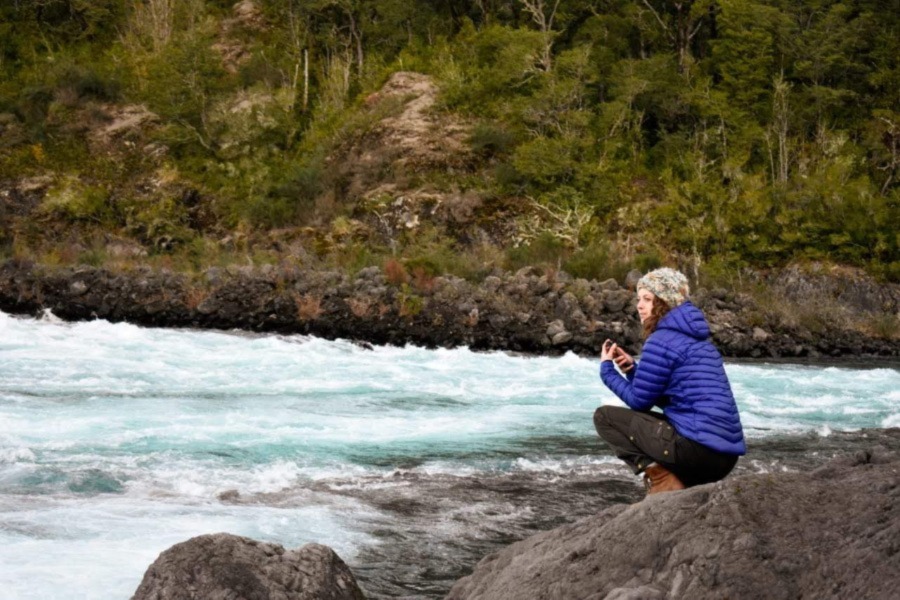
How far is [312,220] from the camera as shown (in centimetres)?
3203

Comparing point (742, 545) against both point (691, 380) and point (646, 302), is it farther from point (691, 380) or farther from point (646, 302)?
point (646, 302)

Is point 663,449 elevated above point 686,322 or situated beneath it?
situated beneath

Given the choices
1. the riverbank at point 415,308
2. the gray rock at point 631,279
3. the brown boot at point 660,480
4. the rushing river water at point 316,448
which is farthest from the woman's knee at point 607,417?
the gray rock at point 631,279

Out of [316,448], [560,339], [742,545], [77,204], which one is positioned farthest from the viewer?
[77,204]

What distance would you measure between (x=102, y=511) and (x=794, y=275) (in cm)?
2261

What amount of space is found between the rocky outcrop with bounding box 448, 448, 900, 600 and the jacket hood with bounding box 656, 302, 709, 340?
1136 millimetres

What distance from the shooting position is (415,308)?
72.1 ft

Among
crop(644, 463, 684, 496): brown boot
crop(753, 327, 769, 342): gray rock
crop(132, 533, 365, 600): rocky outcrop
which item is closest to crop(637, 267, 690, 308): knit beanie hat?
crop(644, 463, 684, 496): brown boot

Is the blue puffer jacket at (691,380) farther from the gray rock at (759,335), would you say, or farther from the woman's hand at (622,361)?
the gray rock at (759,335)

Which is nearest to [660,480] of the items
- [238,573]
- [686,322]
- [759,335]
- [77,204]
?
[686,322]

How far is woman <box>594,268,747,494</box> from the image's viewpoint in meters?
5.66

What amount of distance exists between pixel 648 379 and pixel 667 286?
1.78 feet

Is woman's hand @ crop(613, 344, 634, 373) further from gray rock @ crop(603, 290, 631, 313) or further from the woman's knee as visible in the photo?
gray rock @ crop(603, 290, 631, 313)

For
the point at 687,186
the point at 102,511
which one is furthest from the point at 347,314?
the point at 102,511
